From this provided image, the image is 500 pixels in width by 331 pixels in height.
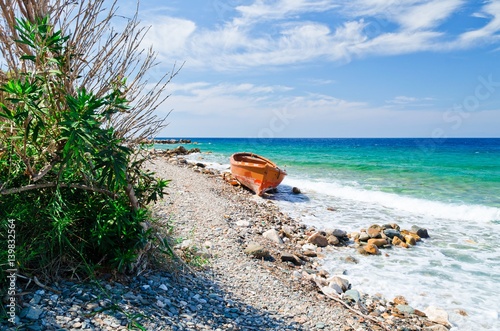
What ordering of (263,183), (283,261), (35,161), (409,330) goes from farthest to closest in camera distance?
(263,183)
(283,261)
(409,330)
(35,161)

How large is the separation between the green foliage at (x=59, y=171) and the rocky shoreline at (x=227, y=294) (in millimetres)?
397

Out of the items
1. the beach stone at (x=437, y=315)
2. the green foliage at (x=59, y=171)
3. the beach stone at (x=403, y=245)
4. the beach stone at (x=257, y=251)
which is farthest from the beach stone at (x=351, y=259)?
the green foliage at (x=59, y=171)

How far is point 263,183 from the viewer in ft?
49.1

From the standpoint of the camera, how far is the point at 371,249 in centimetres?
859

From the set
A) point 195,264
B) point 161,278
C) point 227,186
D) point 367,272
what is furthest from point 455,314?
point 227,186

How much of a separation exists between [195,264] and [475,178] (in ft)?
77.7

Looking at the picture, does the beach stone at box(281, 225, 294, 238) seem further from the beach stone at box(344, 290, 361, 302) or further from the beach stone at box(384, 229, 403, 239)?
the beach stone at box(344, 290, 361, 302)

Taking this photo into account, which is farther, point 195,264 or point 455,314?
point 455,314

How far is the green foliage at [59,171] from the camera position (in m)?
3.15

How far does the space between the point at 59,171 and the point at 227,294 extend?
2.67 meters

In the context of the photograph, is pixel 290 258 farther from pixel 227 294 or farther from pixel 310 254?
pixel 227 294

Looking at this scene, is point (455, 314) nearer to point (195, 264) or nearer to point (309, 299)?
point (309, 299)

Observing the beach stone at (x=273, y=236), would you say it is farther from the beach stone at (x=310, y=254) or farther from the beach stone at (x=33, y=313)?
the beach stone at (x=33, y=313)

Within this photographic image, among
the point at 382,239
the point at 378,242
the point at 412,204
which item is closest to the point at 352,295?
the point at 378,242
